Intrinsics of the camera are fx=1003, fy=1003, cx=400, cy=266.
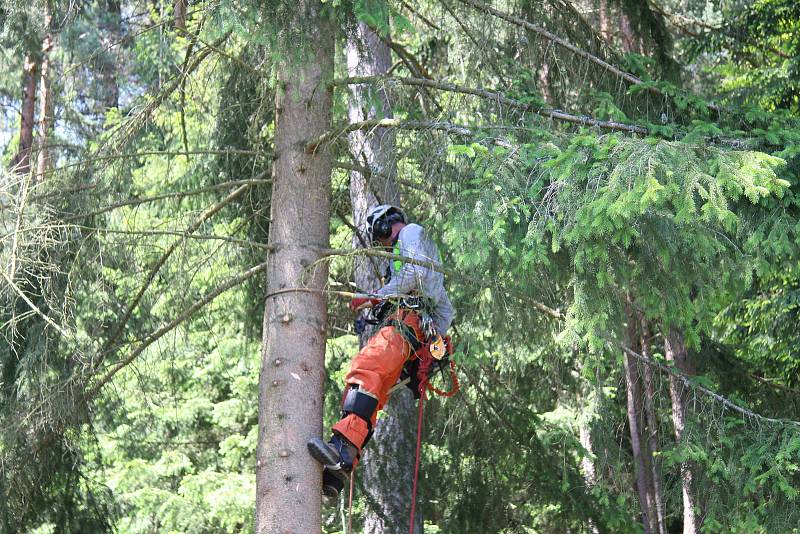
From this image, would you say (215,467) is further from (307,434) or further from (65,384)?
(307,434)

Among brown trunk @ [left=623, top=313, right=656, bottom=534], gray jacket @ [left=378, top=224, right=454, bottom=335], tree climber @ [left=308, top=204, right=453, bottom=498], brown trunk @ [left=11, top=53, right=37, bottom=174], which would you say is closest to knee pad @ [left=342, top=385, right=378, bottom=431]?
tree climber @ [left=308, top=204, right=453, bottom=498]

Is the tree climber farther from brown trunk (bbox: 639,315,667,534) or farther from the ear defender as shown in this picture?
brown trunk (bbox: 639,315,667,534)

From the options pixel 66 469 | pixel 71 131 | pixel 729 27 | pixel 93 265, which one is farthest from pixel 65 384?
pixel 729 27

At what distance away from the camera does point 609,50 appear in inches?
293

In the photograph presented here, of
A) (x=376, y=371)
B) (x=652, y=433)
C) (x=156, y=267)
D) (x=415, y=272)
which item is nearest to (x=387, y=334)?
(x=376, y=371)

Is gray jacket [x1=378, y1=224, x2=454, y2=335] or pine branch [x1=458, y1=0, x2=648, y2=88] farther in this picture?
pine branch [x1=458, y1=0, x2=648, y2=88]

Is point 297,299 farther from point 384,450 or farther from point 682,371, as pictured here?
point 682,371

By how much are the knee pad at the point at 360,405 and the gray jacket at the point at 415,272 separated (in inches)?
25.2

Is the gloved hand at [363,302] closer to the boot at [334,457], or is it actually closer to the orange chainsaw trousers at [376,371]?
the orange chainsaw trousers at [376,371]

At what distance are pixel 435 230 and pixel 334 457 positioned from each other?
1509 mm

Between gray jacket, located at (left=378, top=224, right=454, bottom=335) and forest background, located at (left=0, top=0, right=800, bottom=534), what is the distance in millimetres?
159

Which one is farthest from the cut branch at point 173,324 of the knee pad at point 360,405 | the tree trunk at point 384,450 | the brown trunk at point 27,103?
the brown trunk at point 27,103

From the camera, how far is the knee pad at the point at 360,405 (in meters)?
5.91

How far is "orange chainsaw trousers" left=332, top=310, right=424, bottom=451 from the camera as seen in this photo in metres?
5.88
